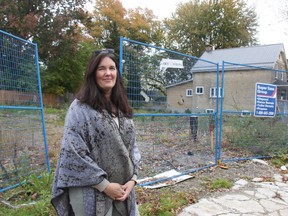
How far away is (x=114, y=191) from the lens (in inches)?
66.2

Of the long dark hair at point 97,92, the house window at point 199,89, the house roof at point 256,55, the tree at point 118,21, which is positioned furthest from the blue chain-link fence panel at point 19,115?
the tree at point 118,21

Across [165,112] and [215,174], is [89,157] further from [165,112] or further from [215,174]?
[215,174]

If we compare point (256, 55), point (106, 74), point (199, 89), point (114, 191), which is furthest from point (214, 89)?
point (256, 55)

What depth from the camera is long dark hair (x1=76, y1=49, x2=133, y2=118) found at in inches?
66.6

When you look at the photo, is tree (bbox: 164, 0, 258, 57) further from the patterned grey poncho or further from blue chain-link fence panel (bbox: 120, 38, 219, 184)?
the patterned grey poncho

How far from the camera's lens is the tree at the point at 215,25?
31281mm

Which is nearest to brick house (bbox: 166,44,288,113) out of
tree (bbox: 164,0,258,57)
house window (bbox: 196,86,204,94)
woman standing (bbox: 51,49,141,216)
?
house window (bbox: 196,86,204,94)

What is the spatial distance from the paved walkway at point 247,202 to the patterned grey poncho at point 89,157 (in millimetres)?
1761

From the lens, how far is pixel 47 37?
19391 millimetres

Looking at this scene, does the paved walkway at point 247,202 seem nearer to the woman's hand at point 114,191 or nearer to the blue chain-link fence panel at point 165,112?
the blue chain-link fence panel at point 165,112

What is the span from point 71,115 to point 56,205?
604 mm

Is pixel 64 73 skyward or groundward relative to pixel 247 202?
skyward

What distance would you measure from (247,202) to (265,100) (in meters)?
2.85

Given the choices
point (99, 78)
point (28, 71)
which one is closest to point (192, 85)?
point (28, 71)
